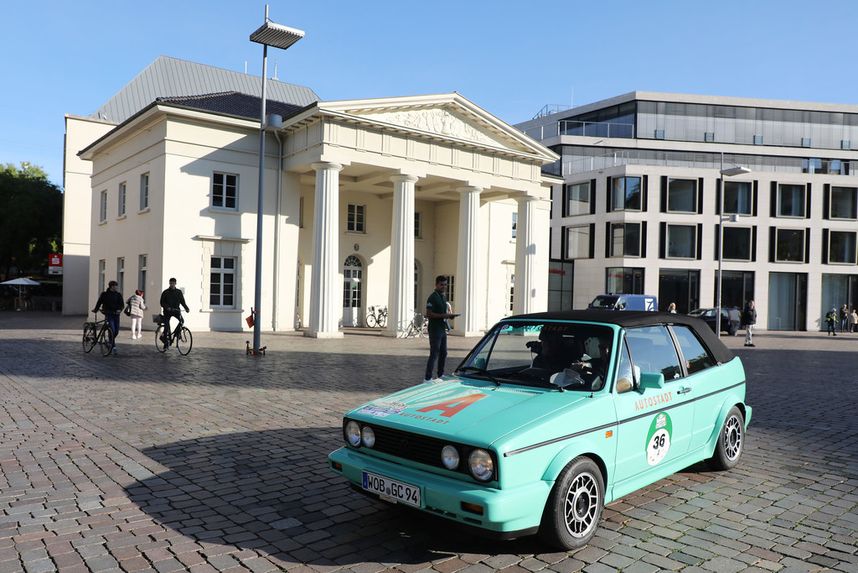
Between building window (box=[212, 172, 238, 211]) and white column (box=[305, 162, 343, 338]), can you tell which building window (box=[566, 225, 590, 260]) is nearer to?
white column (box=[305, 162, 343, 338])

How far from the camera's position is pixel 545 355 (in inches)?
217

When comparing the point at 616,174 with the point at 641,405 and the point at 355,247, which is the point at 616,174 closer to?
the point at 355,247

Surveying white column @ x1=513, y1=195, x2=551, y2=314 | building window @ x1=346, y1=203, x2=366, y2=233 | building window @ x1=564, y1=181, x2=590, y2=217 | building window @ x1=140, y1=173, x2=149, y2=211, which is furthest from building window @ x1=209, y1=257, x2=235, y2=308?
building window @ x1=564, y1=181, x2=590, y2=217

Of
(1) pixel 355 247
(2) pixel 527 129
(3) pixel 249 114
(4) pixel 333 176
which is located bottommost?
(1) pixel 355 247

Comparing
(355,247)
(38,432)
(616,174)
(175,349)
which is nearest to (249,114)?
(355,247)

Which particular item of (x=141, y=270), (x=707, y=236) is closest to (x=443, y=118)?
(x=141, y=270)

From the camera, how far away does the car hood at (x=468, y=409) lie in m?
4.28

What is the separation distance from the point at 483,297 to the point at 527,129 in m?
29.0

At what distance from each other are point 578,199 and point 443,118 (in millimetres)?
23486

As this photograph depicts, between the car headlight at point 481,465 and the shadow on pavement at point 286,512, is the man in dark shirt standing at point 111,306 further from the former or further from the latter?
the car headlight at point 481,465

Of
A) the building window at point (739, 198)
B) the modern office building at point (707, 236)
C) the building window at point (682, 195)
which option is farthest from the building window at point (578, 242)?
the building window at point (739, 198)

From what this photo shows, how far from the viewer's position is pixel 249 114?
28.1 metres

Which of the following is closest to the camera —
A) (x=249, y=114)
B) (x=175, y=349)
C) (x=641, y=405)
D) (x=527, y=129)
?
(x=641, y=405)

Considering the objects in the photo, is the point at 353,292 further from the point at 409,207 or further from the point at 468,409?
the point at 468,409
